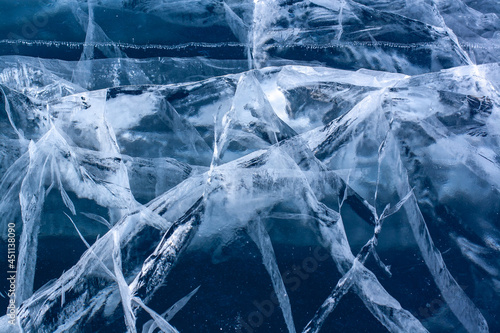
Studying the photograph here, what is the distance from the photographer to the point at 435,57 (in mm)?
931

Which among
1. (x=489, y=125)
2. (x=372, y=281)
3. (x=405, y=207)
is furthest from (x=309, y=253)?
(x=489, y=125)

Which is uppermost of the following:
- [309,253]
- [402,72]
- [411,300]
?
[402,72]

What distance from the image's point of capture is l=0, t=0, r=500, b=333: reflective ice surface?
28.1 inches

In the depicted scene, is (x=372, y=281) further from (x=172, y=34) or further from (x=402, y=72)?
(x=172, y=34)

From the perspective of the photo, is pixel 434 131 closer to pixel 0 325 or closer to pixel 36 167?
pixel 36 167

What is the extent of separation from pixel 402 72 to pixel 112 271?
89cm

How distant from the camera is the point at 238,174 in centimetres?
75

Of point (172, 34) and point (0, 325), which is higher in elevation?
point (172, 34)

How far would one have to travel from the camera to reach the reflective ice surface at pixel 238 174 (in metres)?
0.71

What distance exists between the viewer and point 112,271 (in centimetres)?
72

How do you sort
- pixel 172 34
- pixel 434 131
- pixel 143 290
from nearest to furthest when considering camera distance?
1. pixel 143 290
2. pixel 434 131
3. pixel 172 34

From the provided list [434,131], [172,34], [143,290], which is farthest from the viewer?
[172,34]

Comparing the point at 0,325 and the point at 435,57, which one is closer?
the point at 0,325

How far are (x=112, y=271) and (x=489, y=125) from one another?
3.14ft
